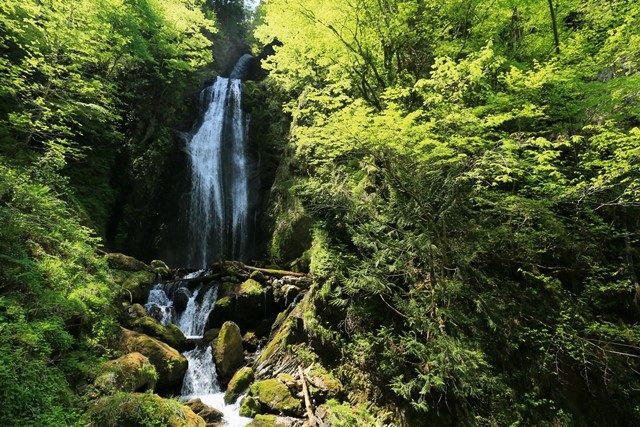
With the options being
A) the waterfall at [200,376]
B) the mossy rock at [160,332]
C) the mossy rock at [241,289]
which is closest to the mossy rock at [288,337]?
the waterfall at [200,376]

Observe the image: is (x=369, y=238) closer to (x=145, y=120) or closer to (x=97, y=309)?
(x=97, y=309)

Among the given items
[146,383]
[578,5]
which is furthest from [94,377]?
[578,5]

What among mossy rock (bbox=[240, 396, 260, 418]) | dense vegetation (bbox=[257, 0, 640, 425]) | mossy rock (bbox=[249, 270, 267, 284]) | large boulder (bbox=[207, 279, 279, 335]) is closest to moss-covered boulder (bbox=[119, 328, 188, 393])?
mossy rock (bbox=[240, 396, 260, 418])

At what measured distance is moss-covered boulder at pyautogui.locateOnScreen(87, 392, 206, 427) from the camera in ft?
17.6

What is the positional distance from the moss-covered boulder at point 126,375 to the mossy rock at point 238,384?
174 cm

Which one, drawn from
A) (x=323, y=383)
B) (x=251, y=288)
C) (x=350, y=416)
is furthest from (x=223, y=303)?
(x=350, y=416)

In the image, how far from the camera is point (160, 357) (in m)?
8.48

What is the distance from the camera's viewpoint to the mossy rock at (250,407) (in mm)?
7480

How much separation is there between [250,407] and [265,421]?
71 cm

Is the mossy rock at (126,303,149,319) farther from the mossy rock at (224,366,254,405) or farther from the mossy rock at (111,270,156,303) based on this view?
the mossy rock at (224,366,254,405)

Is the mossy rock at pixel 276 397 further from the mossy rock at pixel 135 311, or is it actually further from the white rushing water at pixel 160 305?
the white rushing water at pixel 160 305

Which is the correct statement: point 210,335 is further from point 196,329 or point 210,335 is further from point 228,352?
point 228,352

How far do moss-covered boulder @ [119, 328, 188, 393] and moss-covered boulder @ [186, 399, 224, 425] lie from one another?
1.06 metres

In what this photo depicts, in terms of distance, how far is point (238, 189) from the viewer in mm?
20219
